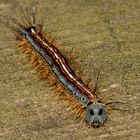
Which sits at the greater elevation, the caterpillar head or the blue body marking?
the blue body marking

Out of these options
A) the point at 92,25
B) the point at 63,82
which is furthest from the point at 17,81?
the point at 92,25

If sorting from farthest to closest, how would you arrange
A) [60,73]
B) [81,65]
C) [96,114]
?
[81,65]
[60,73]
[96,114]

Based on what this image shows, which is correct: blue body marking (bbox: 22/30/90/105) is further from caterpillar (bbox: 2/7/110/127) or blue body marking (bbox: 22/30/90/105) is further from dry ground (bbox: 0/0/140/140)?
dry ground (bbox: 0/0/140/140)

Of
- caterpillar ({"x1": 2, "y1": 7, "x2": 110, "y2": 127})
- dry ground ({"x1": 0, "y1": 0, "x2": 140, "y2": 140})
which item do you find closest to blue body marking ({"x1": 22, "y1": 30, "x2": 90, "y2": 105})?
caterpillar ({"x1": 2, "y1": 7, "x2": 110, "y2": 127})

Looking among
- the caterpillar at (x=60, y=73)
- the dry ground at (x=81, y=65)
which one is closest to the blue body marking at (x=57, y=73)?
the caterpillar at (x=60, y=73)

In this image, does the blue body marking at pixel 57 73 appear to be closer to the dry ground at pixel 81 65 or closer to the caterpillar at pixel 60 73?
the caterpillar at pixel 60 73

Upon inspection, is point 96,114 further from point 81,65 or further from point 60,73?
point 81,65

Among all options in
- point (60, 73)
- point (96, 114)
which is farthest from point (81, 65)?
point (96, 114)

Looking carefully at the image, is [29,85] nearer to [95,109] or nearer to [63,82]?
[63,82]
